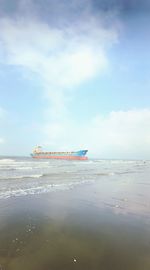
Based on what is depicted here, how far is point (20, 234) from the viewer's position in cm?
534

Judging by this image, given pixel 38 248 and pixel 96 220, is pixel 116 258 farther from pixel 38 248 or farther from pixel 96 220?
pixel 96 220

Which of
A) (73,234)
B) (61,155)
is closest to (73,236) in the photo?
(73,234)

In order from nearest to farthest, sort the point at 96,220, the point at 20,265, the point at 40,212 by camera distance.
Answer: the point at 20,265
the point at 96,220
the point at 40,212

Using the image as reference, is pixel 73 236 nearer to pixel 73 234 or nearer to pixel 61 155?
pixel 73 234

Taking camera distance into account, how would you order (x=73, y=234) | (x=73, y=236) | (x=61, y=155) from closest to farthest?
(x=73, y=236)
(x=73, y=234)
(x=61, y=155)

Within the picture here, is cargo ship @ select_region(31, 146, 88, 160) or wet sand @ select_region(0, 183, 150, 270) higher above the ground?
cargo ship @ select_region(31, 146, 88, 160)

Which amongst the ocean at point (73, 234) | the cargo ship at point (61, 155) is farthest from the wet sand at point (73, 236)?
the cargo ship at point (61, 155)

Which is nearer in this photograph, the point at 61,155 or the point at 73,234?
the point at 73,234

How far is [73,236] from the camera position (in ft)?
17.3

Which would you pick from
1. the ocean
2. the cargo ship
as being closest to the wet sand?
the ocean

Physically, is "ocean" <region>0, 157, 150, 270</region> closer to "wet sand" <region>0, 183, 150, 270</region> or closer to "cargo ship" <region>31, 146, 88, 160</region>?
"wet sand" <region>0, 183, 150, 270</region>

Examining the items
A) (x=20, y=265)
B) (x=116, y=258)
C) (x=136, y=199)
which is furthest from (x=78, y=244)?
(x=136, y=199)

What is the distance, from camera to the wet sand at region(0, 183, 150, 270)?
3973 millimetres

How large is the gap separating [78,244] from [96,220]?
196cm
